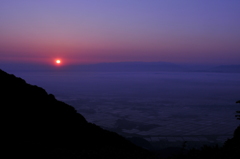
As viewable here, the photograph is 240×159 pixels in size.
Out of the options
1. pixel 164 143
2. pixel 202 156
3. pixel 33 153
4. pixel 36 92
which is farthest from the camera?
pixel 164 143

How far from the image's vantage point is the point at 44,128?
1500cm

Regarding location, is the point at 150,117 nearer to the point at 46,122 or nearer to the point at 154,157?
the point at 46,122

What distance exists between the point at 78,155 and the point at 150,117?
5388 cm

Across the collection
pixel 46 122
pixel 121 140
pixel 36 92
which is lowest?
pixel 121 140

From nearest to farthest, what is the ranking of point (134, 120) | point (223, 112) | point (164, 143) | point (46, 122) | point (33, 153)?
point (33, 153), point (46, 122), point (164, 143), point (134, 120), point (223, 112)

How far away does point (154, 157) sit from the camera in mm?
9094

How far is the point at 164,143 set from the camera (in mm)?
39469

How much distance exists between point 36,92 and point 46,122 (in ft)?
14.6

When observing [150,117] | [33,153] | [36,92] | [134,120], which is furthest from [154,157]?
[150,117]

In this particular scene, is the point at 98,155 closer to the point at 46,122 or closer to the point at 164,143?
the point at 46,122

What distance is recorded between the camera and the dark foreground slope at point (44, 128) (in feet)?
32.8

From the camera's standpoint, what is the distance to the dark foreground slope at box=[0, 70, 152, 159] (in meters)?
9.99

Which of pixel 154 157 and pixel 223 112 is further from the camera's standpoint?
pixel 223 112

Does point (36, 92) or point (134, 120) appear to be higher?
point (36, 92)
